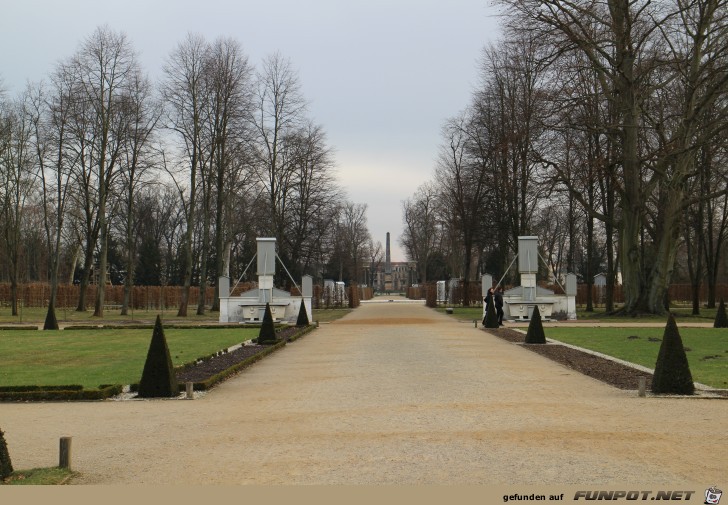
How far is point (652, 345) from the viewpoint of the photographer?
2277cm

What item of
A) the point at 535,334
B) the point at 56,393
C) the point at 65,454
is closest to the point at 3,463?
the point at 65,454

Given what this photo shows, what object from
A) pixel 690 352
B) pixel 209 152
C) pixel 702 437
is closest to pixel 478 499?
pixel 702 437

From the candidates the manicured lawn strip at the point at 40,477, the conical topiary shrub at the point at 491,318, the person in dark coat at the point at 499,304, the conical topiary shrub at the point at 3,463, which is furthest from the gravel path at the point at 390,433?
the person in dark coat at the point at 499,304

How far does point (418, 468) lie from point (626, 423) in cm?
400

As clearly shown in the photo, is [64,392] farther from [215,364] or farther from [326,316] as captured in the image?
[326,316]

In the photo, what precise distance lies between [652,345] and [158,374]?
15137 millimetres

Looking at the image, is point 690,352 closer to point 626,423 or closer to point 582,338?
point 582,338

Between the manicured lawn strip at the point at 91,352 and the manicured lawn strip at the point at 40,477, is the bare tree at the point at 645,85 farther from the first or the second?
the manicured lawn strip at the point at 40,477

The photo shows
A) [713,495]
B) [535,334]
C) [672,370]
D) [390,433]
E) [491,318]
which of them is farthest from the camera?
[491,318]

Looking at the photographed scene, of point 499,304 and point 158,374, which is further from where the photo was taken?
point 499,304

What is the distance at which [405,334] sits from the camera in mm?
29016

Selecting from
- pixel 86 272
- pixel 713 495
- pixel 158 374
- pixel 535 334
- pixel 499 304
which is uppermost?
pixel 86 272

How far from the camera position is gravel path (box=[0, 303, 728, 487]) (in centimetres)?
753

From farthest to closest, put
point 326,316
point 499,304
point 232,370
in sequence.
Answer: point 326,316, point 499,304, point 232,370
